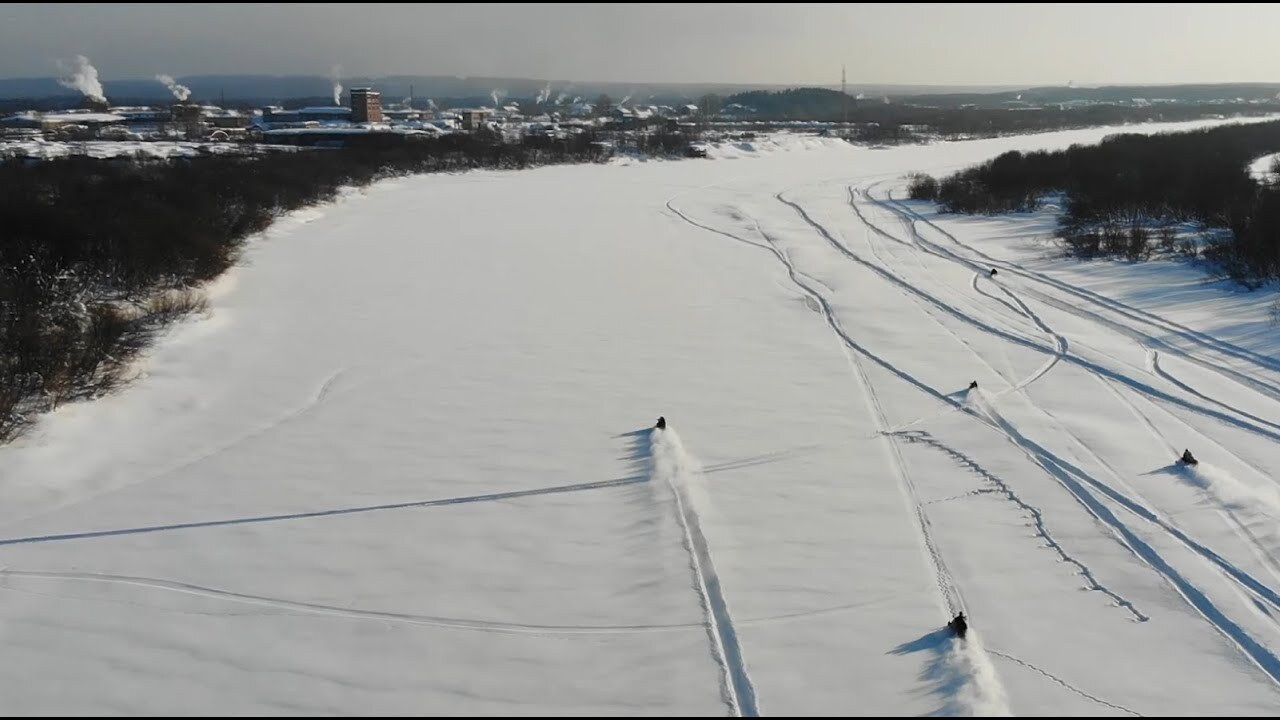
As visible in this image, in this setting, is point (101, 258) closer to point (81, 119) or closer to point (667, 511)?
point (667, 511)

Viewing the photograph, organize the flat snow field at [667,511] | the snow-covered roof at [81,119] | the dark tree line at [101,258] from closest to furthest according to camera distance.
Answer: the flat snow field at [667,511] < the dark tree line at [101,258] < the snow-covered roof at [81,119]

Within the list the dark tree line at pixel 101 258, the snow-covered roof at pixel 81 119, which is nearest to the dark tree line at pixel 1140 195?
the dark tree line at pixel 101 258

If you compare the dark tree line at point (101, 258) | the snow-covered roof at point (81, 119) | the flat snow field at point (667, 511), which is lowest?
the flat snow field at point (667, 511)

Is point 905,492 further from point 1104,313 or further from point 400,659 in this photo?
point 1104,313

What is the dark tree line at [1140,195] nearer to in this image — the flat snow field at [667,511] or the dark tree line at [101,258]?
the flat snow field at [667,511]

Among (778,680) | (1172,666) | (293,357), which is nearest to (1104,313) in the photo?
(1172,666)
